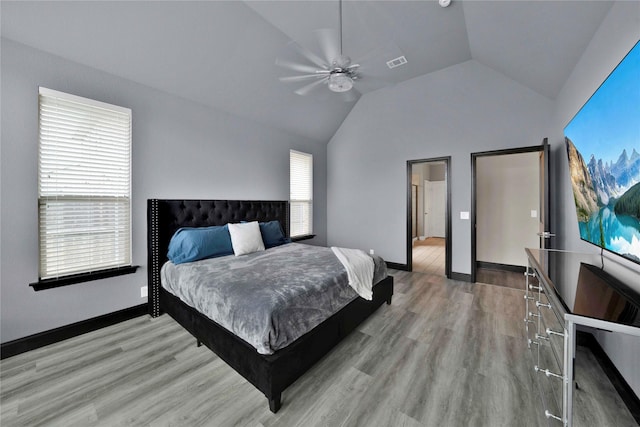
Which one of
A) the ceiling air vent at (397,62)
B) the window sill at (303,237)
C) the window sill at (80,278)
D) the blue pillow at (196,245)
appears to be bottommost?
the window sill at (80,278)

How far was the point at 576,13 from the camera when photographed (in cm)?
197

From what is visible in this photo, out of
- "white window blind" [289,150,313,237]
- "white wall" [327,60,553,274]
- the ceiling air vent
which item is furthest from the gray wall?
the ceiling air vent

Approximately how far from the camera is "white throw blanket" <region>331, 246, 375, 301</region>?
249 cm

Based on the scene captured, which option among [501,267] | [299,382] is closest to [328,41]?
[299,382]

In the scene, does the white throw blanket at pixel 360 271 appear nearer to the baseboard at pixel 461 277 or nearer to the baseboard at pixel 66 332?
the baseboard at pixel 461 277

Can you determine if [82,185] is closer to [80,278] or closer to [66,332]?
[80,278]

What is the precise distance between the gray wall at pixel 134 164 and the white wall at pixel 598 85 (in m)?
4.16

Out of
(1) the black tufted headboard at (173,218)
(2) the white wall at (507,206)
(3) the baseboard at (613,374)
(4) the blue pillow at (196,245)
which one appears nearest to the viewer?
(3) the baseboard at (613,374)

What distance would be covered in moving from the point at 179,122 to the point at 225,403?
3.31 metres

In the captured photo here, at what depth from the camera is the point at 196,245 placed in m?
2.95

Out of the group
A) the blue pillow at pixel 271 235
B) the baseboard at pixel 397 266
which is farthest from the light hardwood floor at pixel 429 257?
the blue pillow at pixel 271 235

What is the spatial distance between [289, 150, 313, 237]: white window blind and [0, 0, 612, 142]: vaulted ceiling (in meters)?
1.41

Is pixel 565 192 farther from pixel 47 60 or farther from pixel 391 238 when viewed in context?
pixel 47 60

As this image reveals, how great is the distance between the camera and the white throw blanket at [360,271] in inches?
98.0
